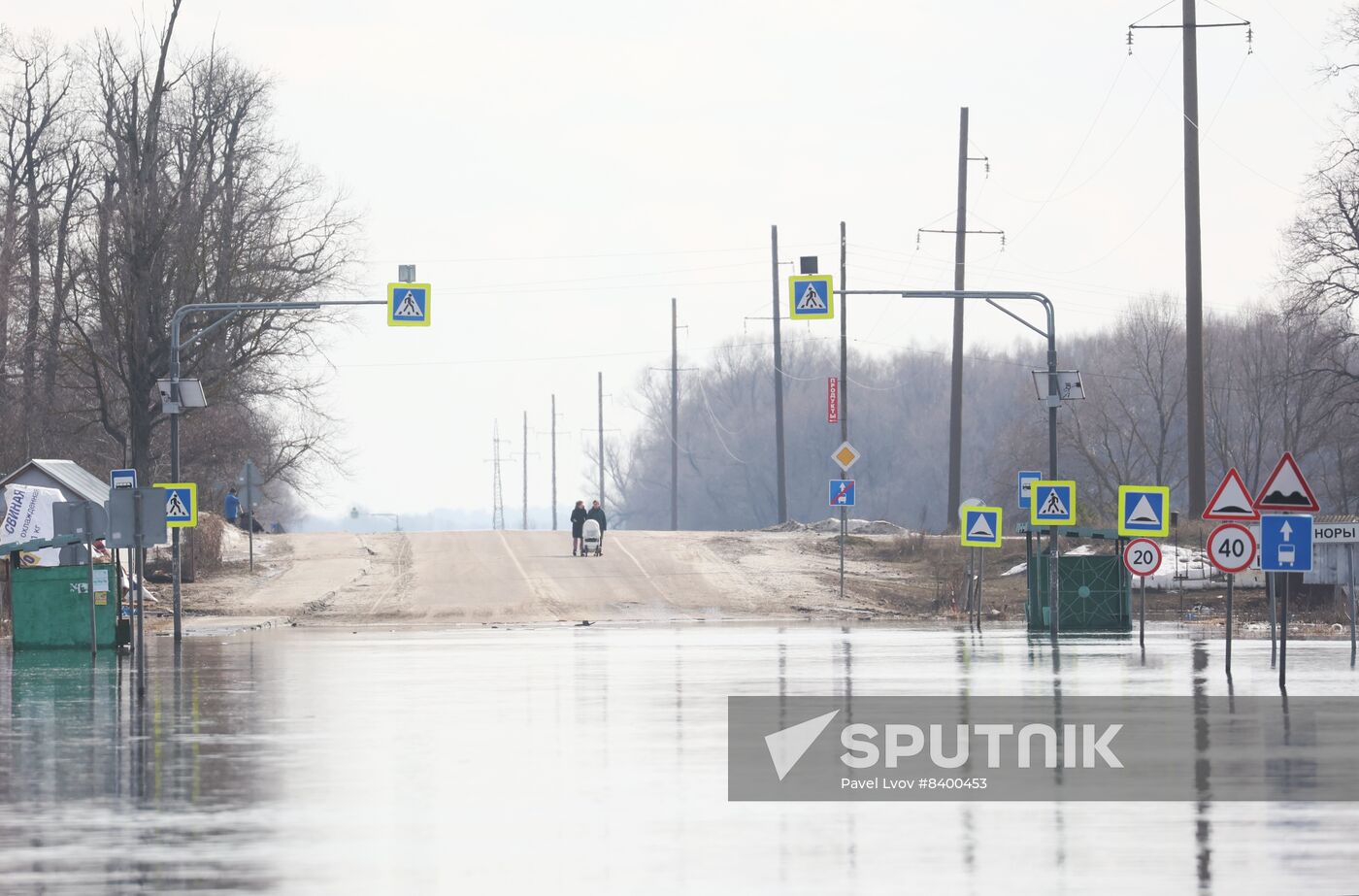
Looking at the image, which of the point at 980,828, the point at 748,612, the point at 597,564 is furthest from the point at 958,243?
the point at 980,828

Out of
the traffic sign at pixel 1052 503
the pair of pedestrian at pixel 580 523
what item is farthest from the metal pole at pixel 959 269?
the traffic sign at pixel 1052 503

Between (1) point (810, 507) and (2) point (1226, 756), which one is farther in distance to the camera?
(1) point (810, 507)

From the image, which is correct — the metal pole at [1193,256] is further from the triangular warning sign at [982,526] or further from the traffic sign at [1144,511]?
the traffic sign at [1144,511]

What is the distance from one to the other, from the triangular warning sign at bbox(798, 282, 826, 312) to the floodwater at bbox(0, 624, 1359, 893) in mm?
11363

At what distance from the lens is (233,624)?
1676 inches

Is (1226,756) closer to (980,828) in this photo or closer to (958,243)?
(980,828)

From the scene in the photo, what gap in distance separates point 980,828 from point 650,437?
148 m

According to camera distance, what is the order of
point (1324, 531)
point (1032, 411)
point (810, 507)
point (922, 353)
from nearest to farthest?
1. point (1324, 531)
2. point (1032, 411)
3. point (810, 507)
4. point (922, 353)

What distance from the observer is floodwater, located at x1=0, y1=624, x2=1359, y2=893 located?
35.8ft

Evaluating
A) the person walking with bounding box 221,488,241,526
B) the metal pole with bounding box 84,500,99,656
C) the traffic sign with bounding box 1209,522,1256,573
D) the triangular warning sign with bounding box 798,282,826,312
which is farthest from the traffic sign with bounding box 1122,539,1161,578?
the person walking with bounding box 221,488,241,526

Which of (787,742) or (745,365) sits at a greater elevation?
(745,365)

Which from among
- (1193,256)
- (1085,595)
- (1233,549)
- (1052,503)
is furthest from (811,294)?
(1193,256)

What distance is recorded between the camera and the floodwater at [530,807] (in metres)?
10.9

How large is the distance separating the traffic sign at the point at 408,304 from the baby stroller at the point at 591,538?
22.1 meters
